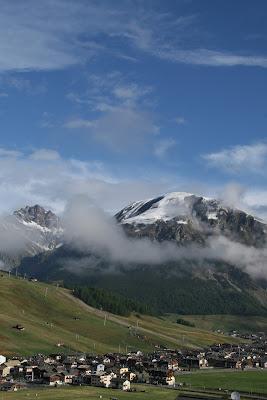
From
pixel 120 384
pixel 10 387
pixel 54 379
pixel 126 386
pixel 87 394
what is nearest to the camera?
pixel 87 394

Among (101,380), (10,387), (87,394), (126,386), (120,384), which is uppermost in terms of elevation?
(101,380)

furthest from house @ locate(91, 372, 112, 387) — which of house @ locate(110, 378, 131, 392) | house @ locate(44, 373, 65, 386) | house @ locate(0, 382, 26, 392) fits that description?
house @ locate(0, 382, 26, 392)

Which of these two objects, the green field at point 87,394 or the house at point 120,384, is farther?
the house at point 120,384

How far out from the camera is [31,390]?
6511 inches

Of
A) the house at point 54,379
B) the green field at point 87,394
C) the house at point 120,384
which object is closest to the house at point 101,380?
the house at point 120,384

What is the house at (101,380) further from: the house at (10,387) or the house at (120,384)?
the house at (10,387)

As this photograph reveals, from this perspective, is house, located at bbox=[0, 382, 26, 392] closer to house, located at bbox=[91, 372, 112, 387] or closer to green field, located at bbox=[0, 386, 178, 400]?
green field, located at bbox=[0, 386, 178, 400]

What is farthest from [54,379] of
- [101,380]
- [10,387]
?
[10,387]

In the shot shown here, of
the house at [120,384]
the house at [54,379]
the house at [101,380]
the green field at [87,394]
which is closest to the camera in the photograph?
the green field at [87,394]

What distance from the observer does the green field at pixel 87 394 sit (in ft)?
492

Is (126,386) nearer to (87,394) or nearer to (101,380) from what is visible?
(101,380)

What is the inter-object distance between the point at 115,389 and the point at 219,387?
35537 mm

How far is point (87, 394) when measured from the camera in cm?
15925

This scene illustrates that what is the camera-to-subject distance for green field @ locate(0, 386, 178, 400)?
14996 cm
